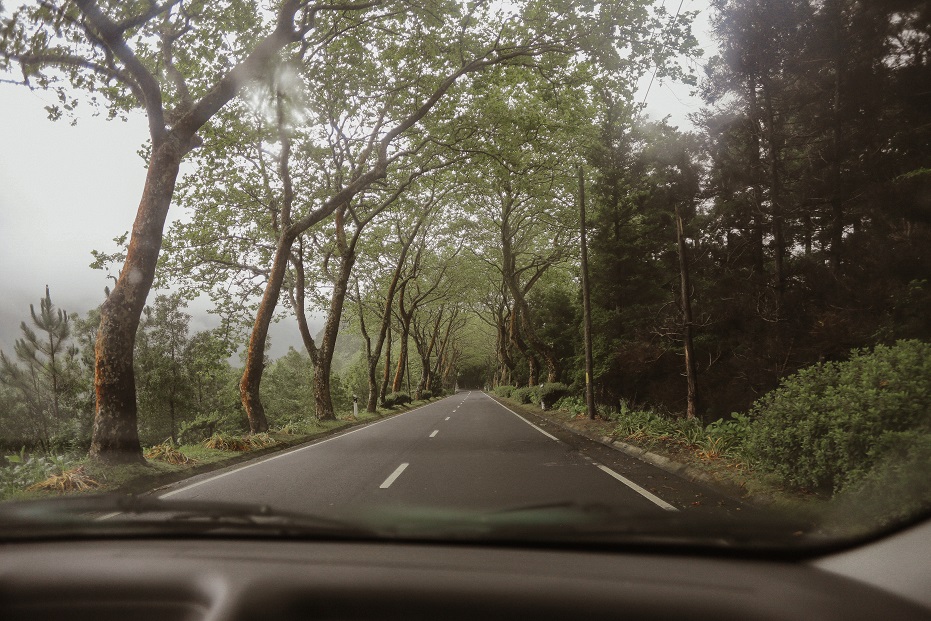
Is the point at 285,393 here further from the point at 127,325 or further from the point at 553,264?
the point at 127,325

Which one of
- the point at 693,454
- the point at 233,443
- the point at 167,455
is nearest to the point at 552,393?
the point at 233,443

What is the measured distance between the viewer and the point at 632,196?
2200cm

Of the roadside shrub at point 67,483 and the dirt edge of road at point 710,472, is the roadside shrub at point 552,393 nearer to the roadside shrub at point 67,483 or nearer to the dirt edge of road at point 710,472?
the dirt edge of road at point 710,472

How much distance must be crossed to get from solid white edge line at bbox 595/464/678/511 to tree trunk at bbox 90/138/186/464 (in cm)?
753

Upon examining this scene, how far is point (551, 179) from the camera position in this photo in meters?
19.0

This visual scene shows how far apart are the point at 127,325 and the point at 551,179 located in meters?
14.0

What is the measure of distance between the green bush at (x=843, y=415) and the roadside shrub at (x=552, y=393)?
18448 millimetres

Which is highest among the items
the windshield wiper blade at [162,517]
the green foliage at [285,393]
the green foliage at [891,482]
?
the windshield wiper blade at [162,517]

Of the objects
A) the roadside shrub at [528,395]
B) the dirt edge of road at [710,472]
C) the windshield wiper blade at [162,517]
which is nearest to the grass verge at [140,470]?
the windshield wiper blade at [162,517]

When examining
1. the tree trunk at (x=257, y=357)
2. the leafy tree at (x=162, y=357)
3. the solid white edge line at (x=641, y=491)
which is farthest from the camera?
the leafy tree at (x=162, y=357)

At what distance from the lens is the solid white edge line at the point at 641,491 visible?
582cm

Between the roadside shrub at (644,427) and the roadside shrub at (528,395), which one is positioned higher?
the roadside shrub at (644,427)

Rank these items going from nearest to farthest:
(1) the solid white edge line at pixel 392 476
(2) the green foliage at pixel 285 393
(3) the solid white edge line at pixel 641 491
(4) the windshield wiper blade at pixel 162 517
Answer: (4) the windshield wiper blade at pixel 162 517 → (3) the solid white edge line at pixel 641 491 → (1) the solid white edge line at pixel 392 476 → (2) the green foliage at pixel 285 393

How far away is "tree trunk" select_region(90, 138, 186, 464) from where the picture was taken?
8680 millimetres
